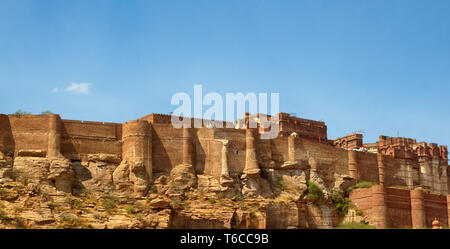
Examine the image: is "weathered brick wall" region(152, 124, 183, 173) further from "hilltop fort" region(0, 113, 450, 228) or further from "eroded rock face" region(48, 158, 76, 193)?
"eroded rock face" region(48, 158, 76, 193)

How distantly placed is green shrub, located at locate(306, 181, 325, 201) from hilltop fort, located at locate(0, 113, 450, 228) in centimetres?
7

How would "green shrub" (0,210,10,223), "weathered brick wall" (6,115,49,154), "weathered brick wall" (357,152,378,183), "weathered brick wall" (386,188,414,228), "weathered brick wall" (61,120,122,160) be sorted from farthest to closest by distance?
1. "weathered brick wall" (357,152,378,183)
2. "weathered brick wall" (386,188,414,228)
3. "weathered brick wall" (61,120,122,160)
4. "weathered brick wall" (6,115,49,154)
5. "green shrub" (0,210,10,223)

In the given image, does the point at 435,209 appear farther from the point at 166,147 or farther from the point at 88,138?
the point at 88,138

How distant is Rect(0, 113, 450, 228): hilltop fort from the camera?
174ft

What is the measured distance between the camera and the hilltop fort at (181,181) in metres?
53.1

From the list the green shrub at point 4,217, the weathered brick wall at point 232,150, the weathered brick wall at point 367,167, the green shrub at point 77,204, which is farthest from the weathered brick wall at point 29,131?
the weathered brick wall at point 367,167

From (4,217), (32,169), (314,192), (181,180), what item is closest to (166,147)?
(181,180)

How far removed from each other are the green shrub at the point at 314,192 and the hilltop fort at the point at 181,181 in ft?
0.21

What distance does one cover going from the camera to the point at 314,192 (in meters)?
60.3

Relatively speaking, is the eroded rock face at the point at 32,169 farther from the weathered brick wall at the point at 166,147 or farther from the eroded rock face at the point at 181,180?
the eroded rock face at the point at 181,180

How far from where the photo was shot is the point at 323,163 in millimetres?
62500

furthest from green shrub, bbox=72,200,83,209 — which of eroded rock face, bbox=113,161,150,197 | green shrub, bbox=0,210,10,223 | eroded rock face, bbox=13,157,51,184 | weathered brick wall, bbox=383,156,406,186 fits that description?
weathered brick wall, bbox=383,156,406,186
